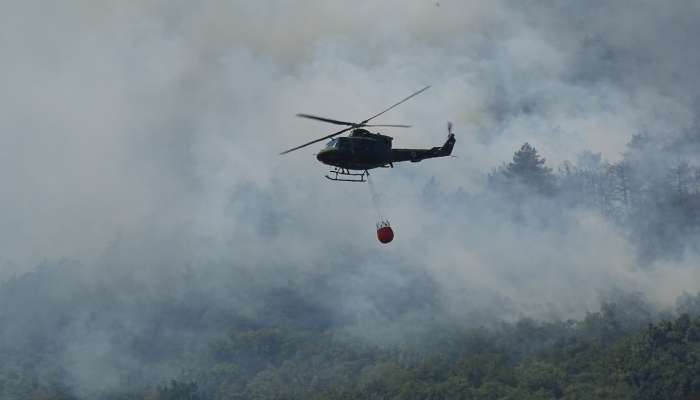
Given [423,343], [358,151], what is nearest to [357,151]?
[358,151]

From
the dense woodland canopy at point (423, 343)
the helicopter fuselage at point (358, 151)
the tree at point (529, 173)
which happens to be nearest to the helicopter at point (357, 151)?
the helicopter fuselage at point (358, 151)

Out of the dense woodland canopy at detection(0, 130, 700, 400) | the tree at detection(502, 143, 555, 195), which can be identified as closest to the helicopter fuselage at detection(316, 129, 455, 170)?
the dense woodland canopy at detection(0, 130, 700, 400)

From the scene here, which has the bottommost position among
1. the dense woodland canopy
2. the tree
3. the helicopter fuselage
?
the helicopter fuselage

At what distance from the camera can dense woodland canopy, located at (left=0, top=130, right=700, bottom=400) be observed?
476 ft

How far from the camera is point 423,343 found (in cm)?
16812

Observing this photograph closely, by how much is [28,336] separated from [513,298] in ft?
233

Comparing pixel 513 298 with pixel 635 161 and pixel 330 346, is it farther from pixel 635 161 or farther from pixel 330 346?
pixel 635 161

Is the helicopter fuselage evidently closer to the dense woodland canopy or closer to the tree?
the dense woodland canopy

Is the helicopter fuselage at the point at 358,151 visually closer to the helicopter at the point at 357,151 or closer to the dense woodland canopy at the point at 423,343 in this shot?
the helicopter at the point at 357,151

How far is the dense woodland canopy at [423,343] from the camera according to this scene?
145 metres

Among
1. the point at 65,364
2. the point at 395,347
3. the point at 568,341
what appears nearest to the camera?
the point at 568,341

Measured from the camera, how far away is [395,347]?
169m

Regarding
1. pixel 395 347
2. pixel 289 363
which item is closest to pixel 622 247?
pixel 395 347

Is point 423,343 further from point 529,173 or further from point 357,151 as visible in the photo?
point 357,151
